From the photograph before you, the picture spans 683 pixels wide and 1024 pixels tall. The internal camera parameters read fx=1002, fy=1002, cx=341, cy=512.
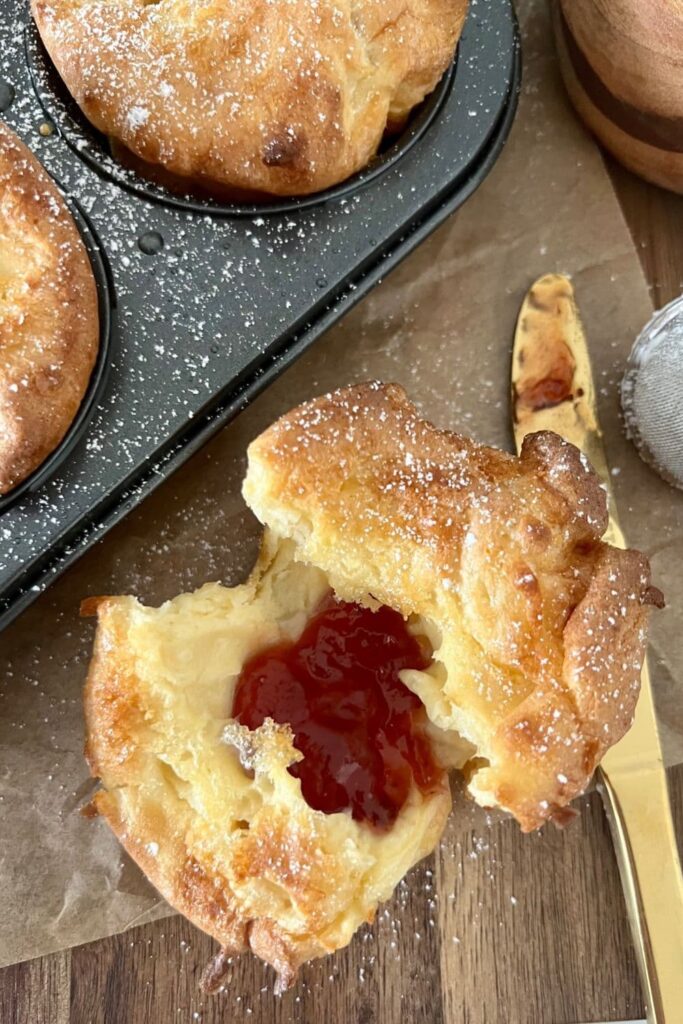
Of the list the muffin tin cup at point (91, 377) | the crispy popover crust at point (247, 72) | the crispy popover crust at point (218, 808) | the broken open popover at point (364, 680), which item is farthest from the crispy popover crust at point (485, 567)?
the crispy popover crust at point (247, 72)

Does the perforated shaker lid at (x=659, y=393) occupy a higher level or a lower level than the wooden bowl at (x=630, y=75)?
lower

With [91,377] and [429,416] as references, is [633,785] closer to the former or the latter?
[429,416]

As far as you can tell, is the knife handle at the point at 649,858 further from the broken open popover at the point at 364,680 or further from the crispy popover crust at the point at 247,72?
the crispy popover crust at the point at 247,72

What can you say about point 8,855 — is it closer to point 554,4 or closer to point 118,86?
point 118,86

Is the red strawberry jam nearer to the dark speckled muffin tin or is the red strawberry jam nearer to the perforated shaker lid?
the dark speckled muffin tin

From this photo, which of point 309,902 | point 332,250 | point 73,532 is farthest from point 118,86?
point 309,902

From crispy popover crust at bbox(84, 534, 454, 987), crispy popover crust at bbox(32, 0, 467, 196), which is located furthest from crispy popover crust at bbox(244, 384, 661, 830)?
crispy popover crust at bbox(32, 0, 467, 196)
